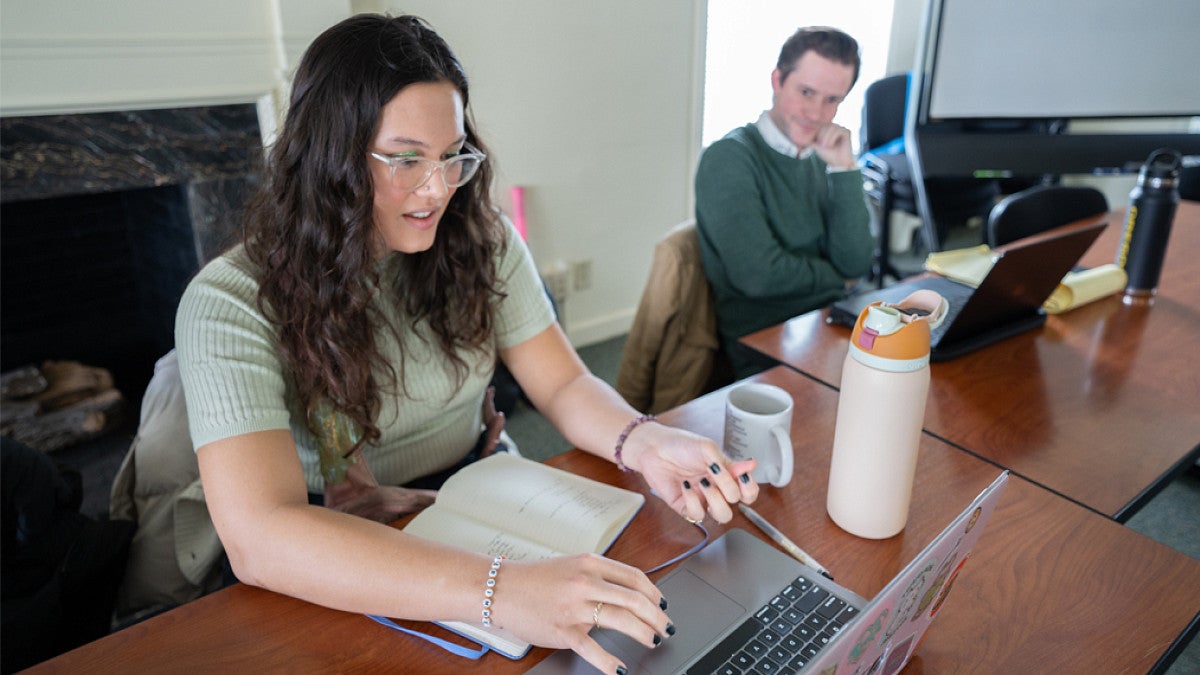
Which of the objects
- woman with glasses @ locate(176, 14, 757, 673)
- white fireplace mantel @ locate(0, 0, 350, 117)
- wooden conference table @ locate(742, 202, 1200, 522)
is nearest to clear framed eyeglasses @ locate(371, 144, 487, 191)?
woman with glasses @ locate(176, 14, 757, 673)

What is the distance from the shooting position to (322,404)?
3.30 feet

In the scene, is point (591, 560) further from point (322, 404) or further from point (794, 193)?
point (794, 193)

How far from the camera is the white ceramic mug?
92 centimetres

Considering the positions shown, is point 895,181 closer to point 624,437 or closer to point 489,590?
point 624,437

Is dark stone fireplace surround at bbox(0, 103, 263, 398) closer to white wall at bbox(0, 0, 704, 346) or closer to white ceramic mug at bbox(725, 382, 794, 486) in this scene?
white wall at bbox(0, 0, 704, 346)

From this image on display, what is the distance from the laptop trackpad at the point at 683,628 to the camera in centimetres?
69

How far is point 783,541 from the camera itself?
845 mm

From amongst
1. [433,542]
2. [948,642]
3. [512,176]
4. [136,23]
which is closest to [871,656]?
[948,642]

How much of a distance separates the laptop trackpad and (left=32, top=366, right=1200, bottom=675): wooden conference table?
0.21 feet

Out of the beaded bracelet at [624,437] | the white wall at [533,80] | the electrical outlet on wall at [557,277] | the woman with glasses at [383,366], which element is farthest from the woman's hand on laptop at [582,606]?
the electrical outlet on wall at [557,277]

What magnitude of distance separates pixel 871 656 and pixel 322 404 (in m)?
0.74

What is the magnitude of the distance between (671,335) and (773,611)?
3.37 ft

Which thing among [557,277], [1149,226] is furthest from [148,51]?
[1149,226]

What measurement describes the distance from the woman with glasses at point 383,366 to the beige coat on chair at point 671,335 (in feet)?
1.66
